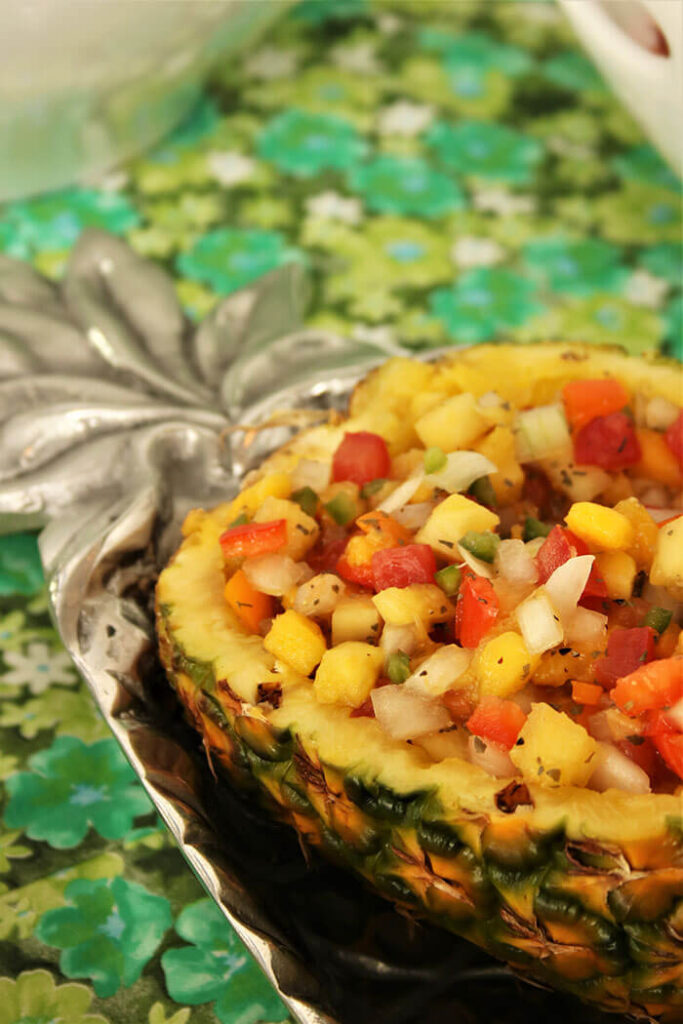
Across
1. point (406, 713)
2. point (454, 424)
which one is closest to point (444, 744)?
point (406, 713)

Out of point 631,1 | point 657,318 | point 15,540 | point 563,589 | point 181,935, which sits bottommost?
point 657,318

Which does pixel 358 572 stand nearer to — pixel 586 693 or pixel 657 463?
pixel 586 693

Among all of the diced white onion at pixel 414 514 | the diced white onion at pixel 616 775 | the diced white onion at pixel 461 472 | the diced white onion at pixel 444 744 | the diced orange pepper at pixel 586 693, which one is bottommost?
the diced white onion at pixel 616 775

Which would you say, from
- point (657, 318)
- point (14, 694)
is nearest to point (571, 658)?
point (14, 694)

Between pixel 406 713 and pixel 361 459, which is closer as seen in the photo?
pixel 406 713

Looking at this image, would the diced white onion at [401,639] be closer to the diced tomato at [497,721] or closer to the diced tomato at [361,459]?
the diced tomato at [497,721]

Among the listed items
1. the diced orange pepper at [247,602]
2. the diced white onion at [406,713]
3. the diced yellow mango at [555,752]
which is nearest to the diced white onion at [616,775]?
the diced yellow mango at [555,752]

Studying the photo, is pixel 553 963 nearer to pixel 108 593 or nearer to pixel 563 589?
pixel 563 589
